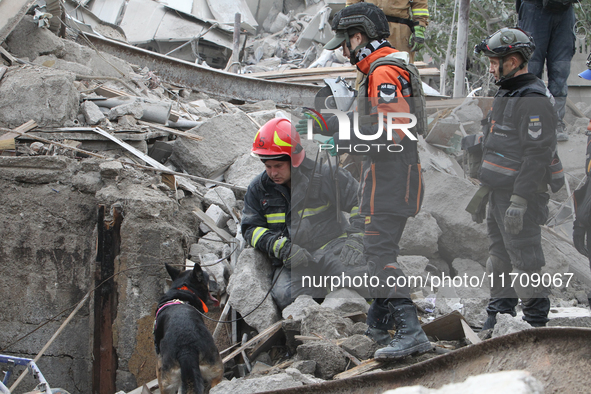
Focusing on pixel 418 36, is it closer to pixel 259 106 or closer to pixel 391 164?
pixel 391 164

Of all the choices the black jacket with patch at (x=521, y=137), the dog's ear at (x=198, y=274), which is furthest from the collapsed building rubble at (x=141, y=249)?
the black jacket with patch at (x=521, y=137)

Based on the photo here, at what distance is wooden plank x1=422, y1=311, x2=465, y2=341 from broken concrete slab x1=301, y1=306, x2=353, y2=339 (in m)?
0.59

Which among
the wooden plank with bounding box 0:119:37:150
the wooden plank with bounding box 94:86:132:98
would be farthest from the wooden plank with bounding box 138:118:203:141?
the wooden plank with bounding box 0:119:37:150

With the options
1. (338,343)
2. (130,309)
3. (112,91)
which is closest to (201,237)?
(130,309)

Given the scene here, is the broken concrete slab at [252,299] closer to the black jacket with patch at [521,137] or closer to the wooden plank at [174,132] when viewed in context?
the black jacket with patch at [521,137]

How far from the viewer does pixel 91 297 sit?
469cm

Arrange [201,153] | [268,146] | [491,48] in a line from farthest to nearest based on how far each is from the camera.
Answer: [201,153] → [268,146] → [491,48]

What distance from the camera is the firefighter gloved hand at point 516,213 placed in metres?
3.39

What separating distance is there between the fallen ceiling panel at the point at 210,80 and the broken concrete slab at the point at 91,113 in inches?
120

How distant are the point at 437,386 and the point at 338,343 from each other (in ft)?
7.46

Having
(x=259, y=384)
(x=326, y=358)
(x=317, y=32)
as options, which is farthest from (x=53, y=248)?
(x=317, y=32)

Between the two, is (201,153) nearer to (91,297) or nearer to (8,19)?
(91,297)

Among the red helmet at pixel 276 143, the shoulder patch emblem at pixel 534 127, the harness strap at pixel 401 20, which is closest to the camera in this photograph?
the shoulder patch emblem at pixel 534 127

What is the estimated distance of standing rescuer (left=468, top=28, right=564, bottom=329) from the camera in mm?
3344
